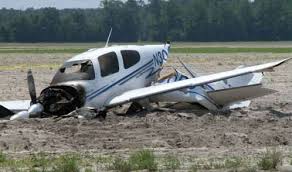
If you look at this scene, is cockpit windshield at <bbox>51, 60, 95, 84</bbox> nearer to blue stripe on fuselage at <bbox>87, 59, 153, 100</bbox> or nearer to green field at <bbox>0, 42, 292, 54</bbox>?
blue stripe on fuselage at <bbox>87, 59, 153, 100</bbox>

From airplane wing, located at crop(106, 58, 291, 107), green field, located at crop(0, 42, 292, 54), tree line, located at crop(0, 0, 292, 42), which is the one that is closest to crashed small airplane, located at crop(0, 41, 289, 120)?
airplane wing, located at crop(106, 58, 291, 107)

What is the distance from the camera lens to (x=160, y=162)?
14227 millimetres

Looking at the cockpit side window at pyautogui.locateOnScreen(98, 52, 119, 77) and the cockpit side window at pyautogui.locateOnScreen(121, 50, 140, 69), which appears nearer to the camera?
the cockpit side window at pyautogui.locateOnScreen(98, 52, 119, 77)

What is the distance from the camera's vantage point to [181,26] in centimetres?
18275

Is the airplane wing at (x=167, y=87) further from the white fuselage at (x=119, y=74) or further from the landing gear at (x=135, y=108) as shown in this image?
the landing gear at (x=135, y=108)

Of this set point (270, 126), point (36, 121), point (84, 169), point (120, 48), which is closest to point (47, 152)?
point (84, 169)

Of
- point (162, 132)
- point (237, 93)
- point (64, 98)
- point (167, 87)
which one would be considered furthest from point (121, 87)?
point (162, 132)

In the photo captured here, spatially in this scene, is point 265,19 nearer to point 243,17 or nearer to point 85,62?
point 243,17

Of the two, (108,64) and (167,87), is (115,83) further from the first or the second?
(167,87)

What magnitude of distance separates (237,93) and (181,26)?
161245 millimetres

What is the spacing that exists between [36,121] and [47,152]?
3877 millimetres

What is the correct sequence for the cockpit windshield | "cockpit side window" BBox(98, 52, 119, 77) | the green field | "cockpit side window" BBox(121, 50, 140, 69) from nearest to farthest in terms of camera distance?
1. the cockpit windshield
2. "cockpit side window" BBox(98, 52, 119, 77)
3. "cockpit side window" BBox(121, 50, 140, 69)
4. the green field

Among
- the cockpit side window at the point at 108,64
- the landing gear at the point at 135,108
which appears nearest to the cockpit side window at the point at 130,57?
the cockpit side window at the point at 108,64

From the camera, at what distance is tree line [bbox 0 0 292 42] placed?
556 feet
